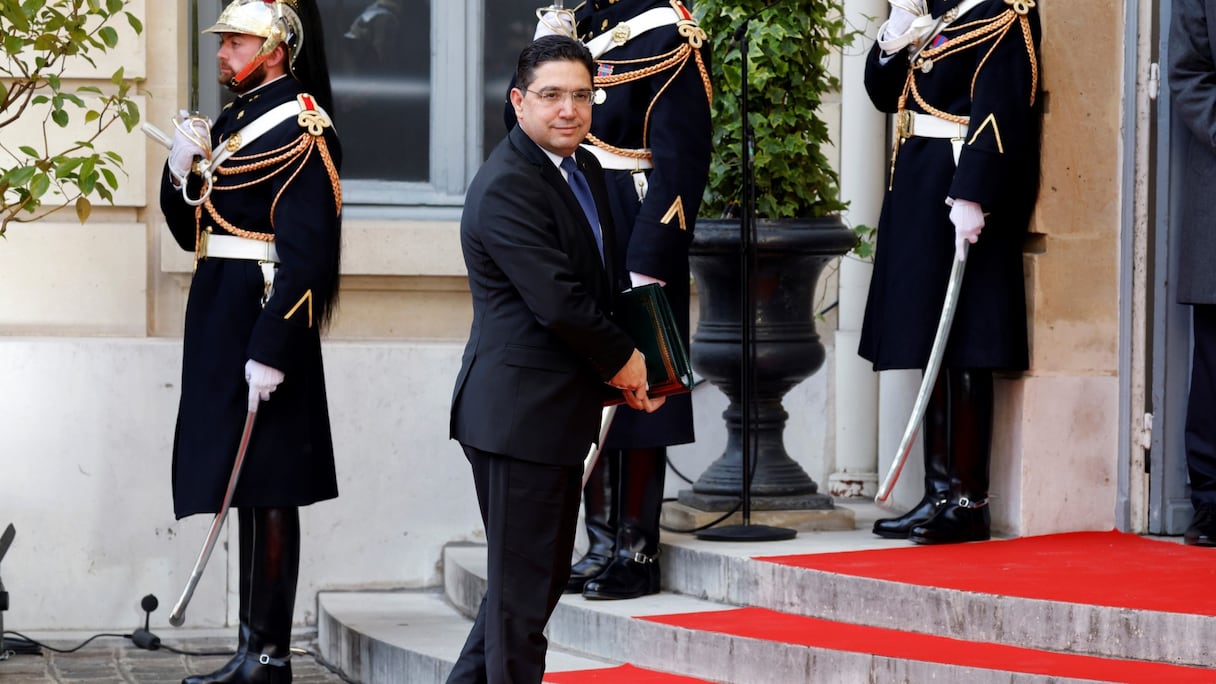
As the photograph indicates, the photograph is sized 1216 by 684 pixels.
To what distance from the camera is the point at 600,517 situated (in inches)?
224

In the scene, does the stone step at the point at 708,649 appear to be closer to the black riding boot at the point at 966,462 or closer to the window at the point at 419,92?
the black riding boot at the point at 966,462

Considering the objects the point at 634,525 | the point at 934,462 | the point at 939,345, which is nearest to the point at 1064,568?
the point at 934,462

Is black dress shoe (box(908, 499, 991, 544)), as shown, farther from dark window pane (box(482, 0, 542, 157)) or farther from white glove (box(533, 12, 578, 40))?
dark window pane (box(482, 0, 542, 157))

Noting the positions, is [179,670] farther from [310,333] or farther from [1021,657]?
[1021,657]

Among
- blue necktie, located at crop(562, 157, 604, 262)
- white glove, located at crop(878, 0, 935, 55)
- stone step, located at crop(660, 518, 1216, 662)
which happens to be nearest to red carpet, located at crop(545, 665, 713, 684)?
stone step, located at crop(660, 518, 1216, 662)

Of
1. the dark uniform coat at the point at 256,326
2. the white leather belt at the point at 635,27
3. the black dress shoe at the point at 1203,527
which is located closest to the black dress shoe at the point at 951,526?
the black dress shoe at the point at 1203,527

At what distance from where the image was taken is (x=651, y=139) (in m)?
5.45

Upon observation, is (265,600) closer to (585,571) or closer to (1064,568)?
(585,571)

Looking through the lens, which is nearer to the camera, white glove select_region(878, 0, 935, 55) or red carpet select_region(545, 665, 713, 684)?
red carpet select_region(545, 665, 713, 684)

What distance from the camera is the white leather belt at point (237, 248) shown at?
530 centimetres

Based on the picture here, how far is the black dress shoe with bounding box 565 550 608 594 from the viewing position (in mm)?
5645

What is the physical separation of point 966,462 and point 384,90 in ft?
9.97

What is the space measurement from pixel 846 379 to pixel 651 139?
2.25m

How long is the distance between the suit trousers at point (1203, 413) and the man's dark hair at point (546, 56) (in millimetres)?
2423
